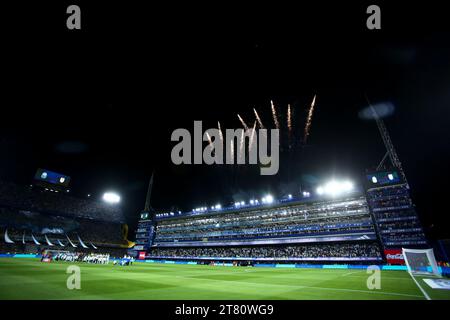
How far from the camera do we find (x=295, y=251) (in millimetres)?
60812

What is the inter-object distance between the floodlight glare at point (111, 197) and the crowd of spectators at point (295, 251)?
34829mm

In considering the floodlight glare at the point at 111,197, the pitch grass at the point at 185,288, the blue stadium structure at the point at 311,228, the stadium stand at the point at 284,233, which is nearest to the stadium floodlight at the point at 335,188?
the blue stadium structure at the point at 311,228

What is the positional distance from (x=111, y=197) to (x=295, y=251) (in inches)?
3011

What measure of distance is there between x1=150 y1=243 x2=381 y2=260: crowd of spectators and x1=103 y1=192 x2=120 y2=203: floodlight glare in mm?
34829

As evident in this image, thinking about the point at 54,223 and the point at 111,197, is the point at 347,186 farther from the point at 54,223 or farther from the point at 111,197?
the point at 111,197

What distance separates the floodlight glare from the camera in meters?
94.3

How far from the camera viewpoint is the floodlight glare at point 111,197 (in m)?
94.3

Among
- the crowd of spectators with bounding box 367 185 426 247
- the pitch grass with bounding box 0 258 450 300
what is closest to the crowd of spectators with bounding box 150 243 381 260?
the crowd of spectators with bounding box 367 185 426 247

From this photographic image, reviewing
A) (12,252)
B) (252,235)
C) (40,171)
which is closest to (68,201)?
(40,171)

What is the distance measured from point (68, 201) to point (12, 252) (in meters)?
29.3

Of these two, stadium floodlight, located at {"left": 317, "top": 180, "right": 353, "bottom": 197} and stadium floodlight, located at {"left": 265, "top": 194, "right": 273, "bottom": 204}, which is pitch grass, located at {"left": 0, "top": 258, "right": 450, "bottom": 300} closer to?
stadium floodlight, located at {"left": 317, "top": 180, "right": 353, "bottom": 197}

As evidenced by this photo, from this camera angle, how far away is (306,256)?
57375 mm
